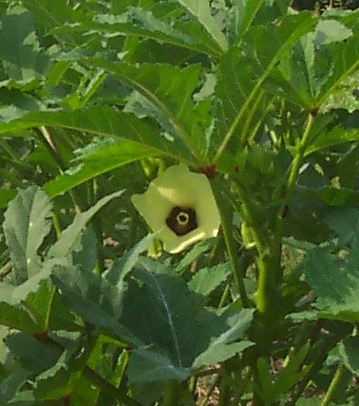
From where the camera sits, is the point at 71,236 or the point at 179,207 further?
the point at 179,207

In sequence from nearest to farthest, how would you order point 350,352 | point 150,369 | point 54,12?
point 150,369, point 350,352, point 54,12

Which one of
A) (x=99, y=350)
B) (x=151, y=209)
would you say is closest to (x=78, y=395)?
(x=99, y=350)

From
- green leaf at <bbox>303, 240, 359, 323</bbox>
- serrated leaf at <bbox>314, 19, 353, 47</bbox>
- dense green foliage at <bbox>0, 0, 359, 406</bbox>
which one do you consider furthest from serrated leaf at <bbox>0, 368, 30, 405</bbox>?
serrated leaf at <bbox>314, 19, 353, 47</bbox>

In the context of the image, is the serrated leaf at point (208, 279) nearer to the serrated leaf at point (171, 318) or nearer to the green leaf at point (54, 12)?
the serrated leaf at point (171, 318)

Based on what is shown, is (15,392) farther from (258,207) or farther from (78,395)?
(258,207)

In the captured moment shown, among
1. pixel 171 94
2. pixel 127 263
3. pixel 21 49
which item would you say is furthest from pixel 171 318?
pixel 21 49

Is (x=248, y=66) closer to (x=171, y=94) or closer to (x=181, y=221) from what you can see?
(x=171, y=94)

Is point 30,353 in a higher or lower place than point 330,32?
lower

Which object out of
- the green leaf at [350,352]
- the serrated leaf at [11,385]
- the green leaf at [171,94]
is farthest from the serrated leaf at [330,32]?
the serrated leaf at [11,385]
